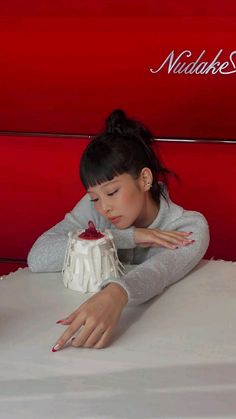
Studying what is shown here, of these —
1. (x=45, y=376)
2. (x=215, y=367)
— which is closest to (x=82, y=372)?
(x=45, y=376)

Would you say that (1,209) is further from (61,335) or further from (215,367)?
(215,367)

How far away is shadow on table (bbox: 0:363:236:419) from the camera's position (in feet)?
2.86

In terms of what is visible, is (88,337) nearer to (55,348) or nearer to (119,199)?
(55,348)

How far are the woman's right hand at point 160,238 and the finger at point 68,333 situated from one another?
1.31 ft

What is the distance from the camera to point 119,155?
4.84 feet

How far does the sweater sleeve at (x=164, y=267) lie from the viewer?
1.21m

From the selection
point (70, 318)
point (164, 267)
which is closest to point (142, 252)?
point (164, 267)

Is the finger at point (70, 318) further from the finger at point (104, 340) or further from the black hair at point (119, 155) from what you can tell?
the black hair at point (119, 155)

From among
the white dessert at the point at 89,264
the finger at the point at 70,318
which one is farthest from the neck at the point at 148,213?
the finger at the point at 70,318

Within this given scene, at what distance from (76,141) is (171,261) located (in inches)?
25.4

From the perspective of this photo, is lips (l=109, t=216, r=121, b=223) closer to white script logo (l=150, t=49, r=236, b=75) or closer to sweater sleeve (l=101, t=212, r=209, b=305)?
sweater sleeve (l=101, t=212, r=209, b=305)

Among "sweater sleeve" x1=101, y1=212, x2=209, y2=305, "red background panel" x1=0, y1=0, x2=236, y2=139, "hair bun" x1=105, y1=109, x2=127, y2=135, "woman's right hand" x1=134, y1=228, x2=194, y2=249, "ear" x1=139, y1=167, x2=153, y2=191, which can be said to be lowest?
"sweater sleeve" x1=101, y1=212, x2=209, y2=305

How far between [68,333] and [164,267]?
330mm

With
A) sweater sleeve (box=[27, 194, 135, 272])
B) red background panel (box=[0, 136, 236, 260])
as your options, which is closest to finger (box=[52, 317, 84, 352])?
sweater sleeve (box=[27, 194, 135, 272])
